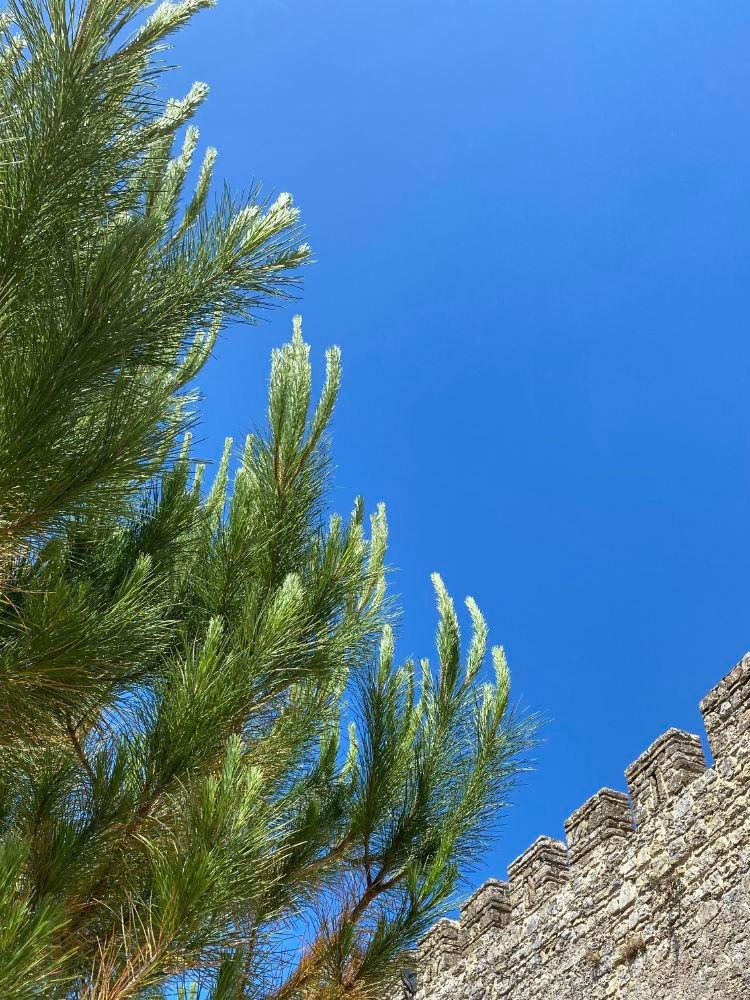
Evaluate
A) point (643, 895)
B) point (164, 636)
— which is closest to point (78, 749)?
point (164, 636)

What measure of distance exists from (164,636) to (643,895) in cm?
246

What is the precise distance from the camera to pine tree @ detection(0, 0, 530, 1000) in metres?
2.75

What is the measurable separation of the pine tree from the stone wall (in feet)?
2.52

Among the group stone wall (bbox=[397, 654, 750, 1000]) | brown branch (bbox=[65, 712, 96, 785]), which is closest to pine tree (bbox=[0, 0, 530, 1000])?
brown branch (bbox=[65, 712, 96, 785])

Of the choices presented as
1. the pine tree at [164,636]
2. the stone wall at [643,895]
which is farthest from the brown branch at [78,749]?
the stone wall at [643,895]

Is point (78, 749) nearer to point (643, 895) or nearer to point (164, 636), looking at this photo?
point (164, 636)

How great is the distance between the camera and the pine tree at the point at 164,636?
275cm

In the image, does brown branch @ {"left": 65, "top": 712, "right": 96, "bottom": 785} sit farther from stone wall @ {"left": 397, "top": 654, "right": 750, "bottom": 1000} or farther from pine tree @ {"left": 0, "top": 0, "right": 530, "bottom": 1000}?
stone wall @ {"left": 397, "top": 654, "right": 750, "bottom": 1000}

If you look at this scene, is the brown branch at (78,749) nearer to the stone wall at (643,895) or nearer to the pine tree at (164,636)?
the pine tree at (164,636)

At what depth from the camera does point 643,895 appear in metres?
4.51

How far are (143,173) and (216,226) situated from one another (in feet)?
0.86

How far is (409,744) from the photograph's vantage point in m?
4.44

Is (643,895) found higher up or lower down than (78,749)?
higher up

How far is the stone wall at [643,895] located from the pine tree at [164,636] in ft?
2.52
